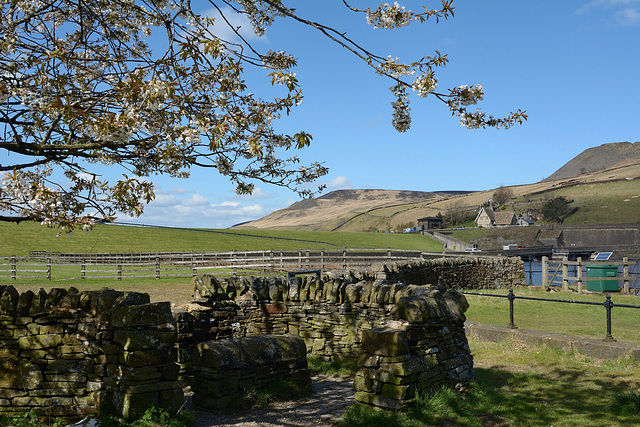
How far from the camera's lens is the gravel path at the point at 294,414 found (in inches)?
245

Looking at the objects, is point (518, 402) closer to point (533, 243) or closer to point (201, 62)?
point (201, 62)

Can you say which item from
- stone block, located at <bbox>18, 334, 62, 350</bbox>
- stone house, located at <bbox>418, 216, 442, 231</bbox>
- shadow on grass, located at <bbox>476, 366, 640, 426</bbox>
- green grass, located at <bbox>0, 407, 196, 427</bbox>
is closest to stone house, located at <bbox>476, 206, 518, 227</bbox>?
stone house, located at <bbox>418, 216, 442, 231</bbox>

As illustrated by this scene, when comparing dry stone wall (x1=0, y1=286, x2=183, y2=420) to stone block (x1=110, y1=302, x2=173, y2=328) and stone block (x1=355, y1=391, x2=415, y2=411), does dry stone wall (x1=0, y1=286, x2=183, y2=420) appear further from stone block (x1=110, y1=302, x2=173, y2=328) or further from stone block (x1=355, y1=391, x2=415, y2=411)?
stone block (x1=355, y1=391, x2=415, y2=411)

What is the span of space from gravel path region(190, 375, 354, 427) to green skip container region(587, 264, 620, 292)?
21.3 metres

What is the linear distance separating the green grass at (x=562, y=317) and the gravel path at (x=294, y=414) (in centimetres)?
754

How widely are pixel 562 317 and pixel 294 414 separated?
12000 mm

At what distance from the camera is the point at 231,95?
21.9 feet

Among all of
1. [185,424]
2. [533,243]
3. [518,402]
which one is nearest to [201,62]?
[185,424]

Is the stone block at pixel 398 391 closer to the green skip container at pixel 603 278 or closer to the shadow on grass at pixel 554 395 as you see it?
the shadow on grass at pixel 554 395

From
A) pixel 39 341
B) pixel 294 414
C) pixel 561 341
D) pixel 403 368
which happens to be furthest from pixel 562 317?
pixel 39 341

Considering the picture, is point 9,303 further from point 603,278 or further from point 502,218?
point 502,218

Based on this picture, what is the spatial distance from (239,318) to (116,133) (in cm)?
550

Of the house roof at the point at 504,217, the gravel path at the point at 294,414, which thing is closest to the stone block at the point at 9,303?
the gravel path at the point at 294,414

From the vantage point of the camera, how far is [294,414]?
21.6 ft
